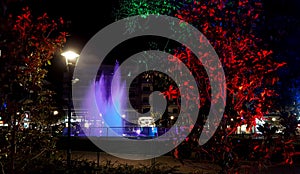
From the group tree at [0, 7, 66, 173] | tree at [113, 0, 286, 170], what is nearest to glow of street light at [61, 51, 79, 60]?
tree at [0, 7, 66, 173]

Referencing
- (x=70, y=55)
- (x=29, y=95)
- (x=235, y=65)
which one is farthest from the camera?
(x=70, y=55)

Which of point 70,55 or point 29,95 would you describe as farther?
point 70,55

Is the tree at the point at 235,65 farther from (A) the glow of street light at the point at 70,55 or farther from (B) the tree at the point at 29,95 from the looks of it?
(A) the glow of street light at the point at 70,55

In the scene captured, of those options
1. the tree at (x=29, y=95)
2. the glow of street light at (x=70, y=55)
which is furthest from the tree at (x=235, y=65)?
the glow of street light at (x=70, y=55)

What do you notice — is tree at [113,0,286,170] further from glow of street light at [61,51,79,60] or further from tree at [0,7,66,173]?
glow of street light at [61,51,79,60]

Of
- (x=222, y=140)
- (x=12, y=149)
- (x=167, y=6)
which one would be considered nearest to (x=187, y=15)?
(x=222, y=140)

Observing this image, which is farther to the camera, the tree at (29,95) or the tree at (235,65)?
the tree at (29,95)

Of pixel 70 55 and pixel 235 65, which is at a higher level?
pixel 70 55

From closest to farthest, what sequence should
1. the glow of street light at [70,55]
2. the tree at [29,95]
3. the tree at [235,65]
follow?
1. the tree at [235,65]
2. the tree at [29,95]
3. the glow of street light at [70,55]

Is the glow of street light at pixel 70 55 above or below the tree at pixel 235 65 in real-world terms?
above

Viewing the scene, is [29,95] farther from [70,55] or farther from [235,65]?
[235,65]

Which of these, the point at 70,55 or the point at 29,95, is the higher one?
the point at 70,55

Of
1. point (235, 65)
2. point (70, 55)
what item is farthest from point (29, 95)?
point (235, 65)

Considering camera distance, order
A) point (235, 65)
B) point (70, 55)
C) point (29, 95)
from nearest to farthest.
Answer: point (235, 65) < point (29, 95) < point (70, 55)
